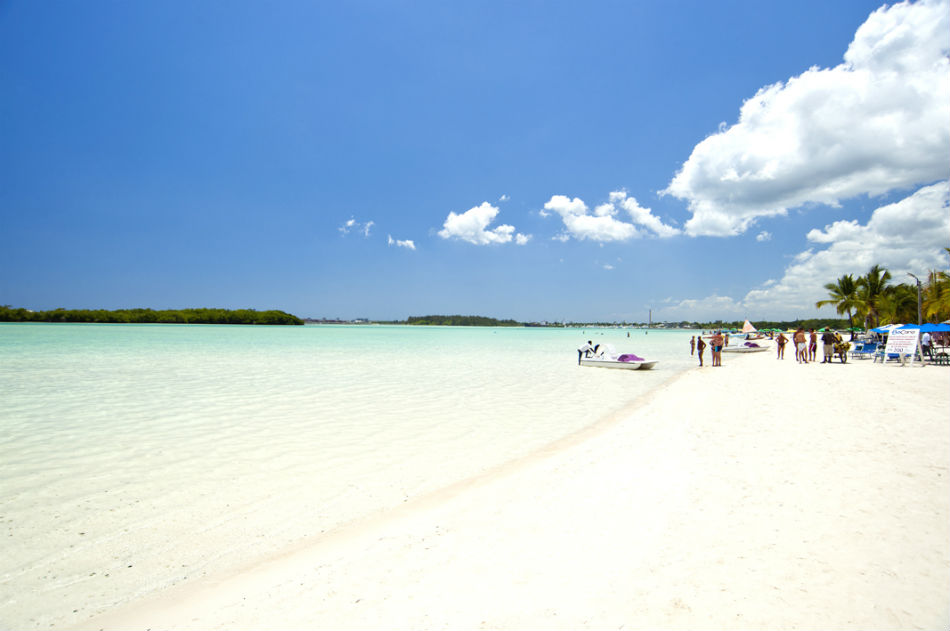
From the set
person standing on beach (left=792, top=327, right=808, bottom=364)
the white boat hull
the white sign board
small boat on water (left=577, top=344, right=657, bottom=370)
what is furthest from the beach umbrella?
the white boat hull

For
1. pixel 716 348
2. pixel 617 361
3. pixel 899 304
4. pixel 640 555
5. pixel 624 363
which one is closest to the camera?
pixel 640 555

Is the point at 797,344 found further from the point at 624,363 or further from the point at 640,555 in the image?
the point at 640,555

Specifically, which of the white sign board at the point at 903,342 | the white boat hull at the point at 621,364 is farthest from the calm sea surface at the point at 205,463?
the white sign board at the point at 903,342

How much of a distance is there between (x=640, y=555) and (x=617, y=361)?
19100 mm

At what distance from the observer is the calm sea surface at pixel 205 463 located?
Answer: 375 cm

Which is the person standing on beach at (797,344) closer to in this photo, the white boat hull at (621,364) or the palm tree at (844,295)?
the white boat hull at (621,364)

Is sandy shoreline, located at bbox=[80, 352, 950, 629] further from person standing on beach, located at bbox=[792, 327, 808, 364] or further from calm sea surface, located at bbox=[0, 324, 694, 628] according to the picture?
person standing on beach, located at bbox=[792, 327, 808, 364]

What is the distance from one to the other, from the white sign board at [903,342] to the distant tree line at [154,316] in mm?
156813

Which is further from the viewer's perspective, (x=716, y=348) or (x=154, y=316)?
(x=154, y=316)

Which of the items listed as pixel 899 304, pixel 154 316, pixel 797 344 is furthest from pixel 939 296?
pixel 154 316

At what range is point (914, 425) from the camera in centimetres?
746

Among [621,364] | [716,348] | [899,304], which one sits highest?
[899,304]

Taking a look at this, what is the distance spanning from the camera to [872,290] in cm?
4594

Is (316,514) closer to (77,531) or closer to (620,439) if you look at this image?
(77,531)
